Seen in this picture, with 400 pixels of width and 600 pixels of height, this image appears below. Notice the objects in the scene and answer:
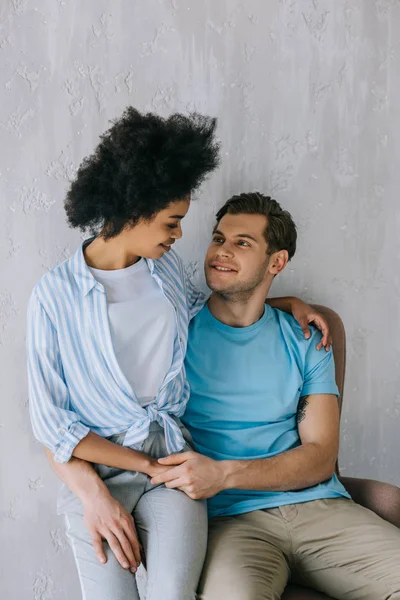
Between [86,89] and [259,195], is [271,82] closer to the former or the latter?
[259,195]

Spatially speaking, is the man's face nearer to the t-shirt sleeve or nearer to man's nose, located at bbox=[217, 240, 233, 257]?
man's nose, located at bbox=[217, 240, 233, 257]

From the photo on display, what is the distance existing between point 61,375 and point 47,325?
12 cm

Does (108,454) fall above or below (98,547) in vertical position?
above

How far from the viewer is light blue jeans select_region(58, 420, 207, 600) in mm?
1576

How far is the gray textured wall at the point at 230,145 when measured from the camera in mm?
2023

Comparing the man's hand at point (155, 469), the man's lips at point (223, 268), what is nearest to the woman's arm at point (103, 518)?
the man's hand at point (155, 469)

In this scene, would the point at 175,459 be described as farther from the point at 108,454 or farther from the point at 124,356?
the point at 124,356

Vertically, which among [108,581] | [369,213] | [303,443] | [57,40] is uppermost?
[57,40]

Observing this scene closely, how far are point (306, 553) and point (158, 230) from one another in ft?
2.80

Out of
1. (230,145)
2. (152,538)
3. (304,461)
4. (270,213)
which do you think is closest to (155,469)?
(152,538)

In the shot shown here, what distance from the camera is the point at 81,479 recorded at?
168 centimetres

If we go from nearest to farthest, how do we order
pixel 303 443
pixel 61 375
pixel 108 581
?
pixel 108 581, pixel 61 375, pixel 303 443

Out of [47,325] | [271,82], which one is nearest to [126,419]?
[47,325]

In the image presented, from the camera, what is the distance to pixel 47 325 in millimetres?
1681
